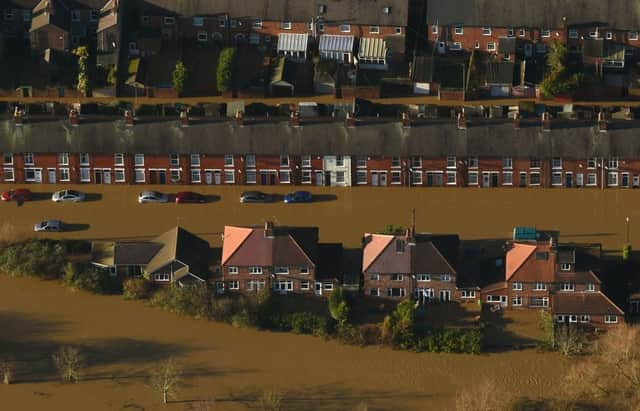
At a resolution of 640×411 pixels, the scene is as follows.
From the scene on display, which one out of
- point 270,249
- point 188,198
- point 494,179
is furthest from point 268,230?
point 494,179

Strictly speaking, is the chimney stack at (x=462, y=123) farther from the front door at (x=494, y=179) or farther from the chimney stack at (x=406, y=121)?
the front door at (x=494, y=179)

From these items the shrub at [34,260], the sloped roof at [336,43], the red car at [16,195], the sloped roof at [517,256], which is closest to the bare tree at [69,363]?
the shrub at [34,260]

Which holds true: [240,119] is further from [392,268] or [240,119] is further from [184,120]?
[392,268]

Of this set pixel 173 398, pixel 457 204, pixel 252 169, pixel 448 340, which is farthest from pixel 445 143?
pixel 173 398

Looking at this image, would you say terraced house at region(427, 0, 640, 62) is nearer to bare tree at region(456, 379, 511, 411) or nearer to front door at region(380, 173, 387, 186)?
front door at region(380, 173, 387, 186)

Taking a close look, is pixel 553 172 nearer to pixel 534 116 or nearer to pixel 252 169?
pixel 534 116

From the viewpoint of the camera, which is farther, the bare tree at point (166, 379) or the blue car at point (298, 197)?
the blue car at point (298, 197)

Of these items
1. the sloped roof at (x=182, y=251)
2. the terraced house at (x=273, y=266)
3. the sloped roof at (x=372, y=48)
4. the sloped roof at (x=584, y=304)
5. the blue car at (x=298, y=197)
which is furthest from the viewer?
the sloped roof at (x=372, y=48)
